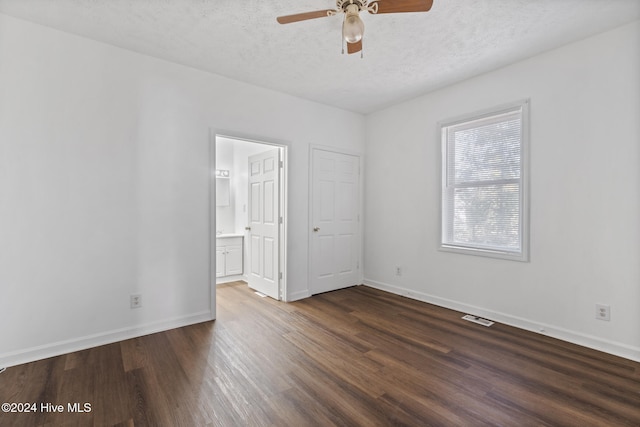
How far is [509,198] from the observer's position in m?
3.29

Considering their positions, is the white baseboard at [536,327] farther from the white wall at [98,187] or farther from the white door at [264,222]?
the white wall at [98,187]

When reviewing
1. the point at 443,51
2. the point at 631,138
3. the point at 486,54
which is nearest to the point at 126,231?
the point at 443,51

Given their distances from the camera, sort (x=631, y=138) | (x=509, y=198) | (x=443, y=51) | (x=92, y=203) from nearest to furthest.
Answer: (x=631, y=138) → (x=92, y=203) → (x=443, y=51) → (x=509, y=198)

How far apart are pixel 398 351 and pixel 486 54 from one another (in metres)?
2.97

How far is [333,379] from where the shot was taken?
2230 mm

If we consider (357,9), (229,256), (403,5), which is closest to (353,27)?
(357,9)

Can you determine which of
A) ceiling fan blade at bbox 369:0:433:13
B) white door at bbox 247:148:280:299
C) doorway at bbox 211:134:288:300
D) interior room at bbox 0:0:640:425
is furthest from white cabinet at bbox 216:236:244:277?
ceiling fan blade at bbox 369:0:433:13

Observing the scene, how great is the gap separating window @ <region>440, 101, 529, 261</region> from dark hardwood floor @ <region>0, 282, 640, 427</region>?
96cm

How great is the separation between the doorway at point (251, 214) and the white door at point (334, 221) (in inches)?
19.3

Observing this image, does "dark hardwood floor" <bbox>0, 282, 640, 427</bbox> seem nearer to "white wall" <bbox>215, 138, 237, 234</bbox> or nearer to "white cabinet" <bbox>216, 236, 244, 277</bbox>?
"white cabinet" <bbox>216, 236, 244, 277</bbox>

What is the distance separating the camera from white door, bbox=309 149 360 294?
171 inches

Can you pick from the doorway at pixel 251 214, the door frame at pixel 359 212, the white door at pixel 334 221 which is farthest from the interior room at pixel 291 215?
the white door at pixel 334 221

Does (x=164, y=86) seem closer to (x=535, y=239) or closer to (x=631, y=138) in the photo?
(x=535, y=239)

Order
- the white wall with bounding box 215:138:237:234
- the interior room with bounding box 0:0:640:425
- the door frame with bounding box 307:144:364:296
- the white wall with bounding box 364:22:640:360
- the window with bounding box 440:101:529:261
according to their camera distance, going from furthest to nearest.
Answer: the white wall with bounding box 215:138:237:234 < the door frame with bounding box 307:144:364:296 < the window with bounding box 440:101:529:261 < the white wall with bounding box 364:22:640:360 < the interior room with bounding box 0:0:640:425
